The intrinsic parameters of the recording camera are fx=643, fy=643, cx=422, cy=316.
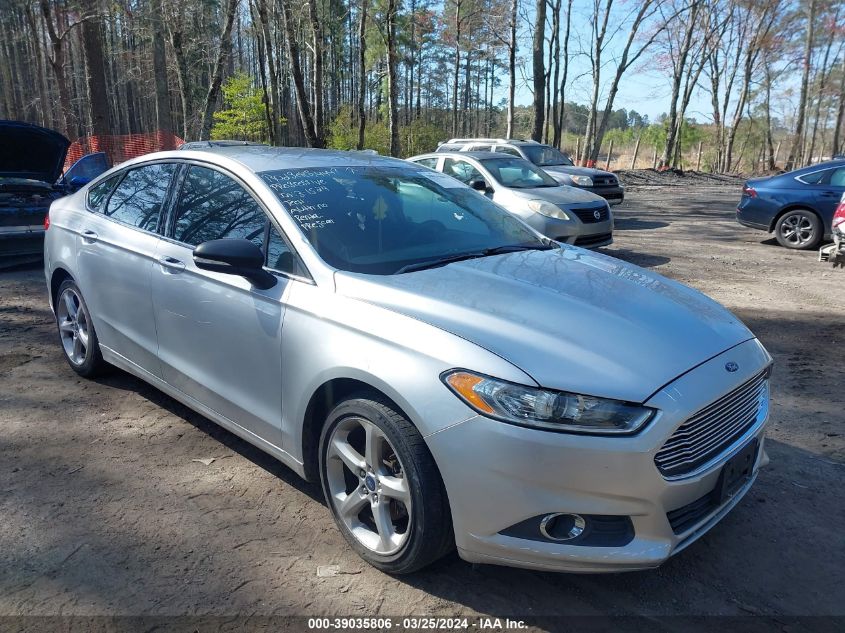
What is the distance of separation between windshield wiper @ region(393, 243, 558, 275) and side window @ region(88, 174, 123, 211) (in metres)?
2.63

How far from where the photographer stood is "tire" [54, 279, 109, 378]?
4.55 meters

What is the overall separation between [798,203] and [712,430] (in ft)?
32.8

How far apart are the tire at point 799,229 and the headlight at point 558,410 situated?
10.2 metres

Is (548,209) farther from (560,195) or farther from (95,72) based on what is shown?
(95,72)

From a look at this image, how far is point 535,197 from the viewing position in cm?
967

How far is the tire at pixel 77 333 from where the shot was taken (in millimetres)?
4547

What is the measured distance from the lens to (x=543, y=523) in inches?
88.3

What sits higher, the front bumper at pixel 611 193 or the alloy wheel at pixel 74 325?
the front bumper at pixel 611 193

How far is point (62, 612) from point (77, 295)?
2.71 meters

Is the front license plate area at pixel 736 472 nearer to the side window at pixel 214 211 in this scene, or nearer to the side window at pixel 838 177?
the side window at pixel 214 211

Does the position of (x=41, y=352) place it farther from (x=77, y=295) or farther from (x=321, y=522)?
(x=321, y=522)

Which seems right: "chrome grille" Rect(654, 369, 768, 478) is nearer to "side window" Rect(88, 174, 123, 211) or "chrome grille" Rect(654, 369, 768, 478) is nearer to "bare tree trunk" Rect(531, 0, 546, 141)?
"side window" Rect(88, 174, 123, 211)

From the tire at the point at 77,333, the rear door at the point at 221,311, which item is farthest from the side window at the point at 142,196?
the tire at the point at 77,333

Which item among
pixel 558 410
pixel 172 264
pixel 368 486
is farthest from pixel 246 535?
pixel 558 410
